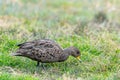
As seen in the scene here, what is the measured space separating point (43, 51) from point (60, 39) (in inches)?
72.1

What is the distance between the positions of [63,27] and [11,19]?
4.94ft

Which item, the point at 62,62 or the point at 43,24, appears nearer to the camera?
the point at 62,62

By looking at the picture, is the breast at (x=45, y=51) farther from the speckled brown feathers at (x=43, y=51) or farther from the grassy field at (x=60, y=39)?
the grassy field at (x=60, y=39)

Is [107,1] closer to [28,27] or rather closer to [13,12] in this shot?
[13,12]

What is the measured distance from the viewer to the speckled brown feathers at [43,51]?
383 inches

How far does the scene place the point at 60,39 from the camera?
11.5 m

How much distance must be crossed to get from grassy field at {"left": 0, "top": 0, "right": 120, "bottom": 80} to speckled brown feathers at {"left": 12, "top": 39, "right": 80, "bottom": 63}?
8.3 inches

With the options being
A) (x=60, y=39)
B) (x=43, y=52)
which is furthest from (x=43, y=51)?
(x=60, y=39)

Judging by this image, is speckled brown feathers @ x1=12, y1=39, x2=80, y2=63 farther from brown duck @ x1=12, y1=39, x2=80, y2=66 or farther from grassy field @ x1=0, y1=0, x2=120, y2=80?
grassy field @ x1=0, y1=0, x2=120, y2=80

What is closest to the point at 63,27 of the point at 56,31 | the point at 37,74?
the point at 56,31

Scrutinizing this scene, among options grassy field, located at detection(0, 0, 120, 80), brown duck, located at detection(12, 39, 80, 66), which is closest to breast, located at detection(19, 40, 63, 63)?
brown duck, located at detection(12, 39, 80, 66)

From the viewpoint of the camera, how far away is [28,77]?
29.3ft

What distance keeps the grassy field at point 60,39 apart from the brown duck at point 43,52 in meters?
0.21

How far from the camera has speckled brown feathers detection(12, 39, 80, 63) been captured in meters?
9.73
